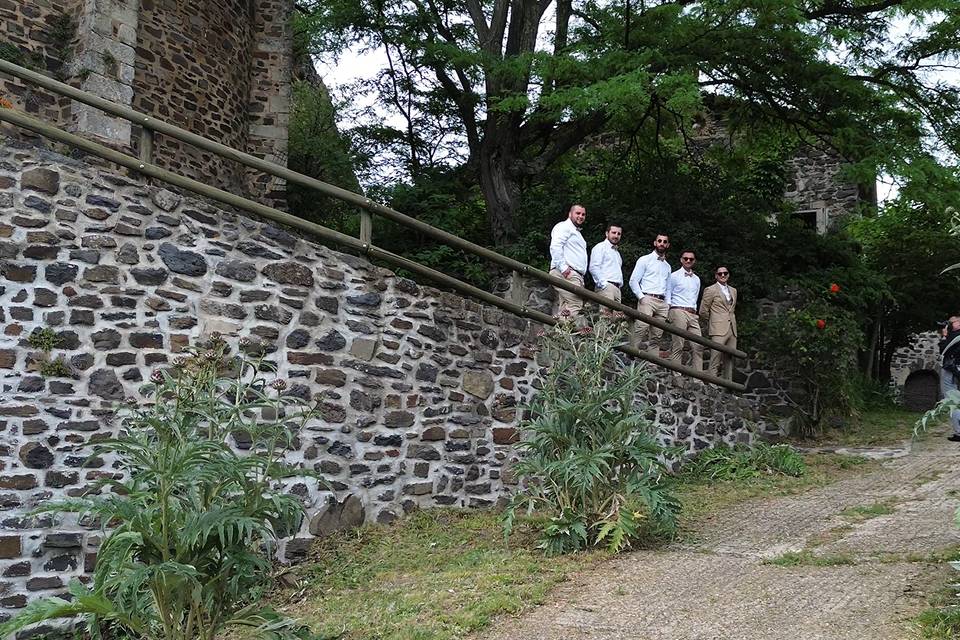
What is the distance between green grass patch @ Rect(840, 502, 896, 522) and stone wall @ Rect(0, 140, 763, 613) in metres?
2.77

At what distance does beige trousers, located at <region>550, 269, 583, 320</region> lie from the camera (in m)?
8.48

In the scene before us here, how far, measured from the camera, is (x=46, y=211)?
19.9 ft

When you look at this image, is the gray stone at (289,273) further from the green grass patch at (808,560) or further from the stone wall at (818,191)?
the stone wall at (818,191)

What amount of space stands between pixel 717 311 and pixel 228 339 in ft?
20.4

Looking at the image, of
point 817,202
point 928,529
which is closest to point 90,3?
point 928,529

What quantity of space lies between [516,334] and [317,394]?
6.74ft

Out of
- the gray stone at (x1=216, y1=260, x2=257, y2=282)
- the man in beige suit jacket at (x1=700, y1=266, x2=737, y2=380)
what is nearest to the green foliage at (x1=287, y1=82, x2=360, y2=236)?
the man in beige suit jacket at (x1=700, y1=266, x2=737, y2=380)

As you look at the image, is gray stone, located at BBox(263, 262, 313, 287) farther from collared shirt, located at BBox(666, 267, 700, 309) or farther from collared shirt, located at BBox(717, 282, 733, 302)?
collared shirt, located at BBox(717, 282, 733, 302)

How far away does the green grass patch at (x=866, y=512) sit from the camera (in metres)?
7.14

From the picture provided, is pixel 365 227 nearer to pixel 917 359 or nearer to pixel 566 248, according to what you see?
pixel 566 248

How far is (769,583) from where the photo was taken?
17.6 ft

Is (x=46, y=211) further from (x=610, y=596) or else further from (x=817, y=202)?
(x=817, y=202)

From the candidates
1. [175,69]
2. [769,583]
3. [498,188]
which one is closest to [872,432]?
[498,188]

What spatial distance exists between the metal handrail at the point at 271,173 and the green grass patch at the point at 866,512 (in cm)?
254
